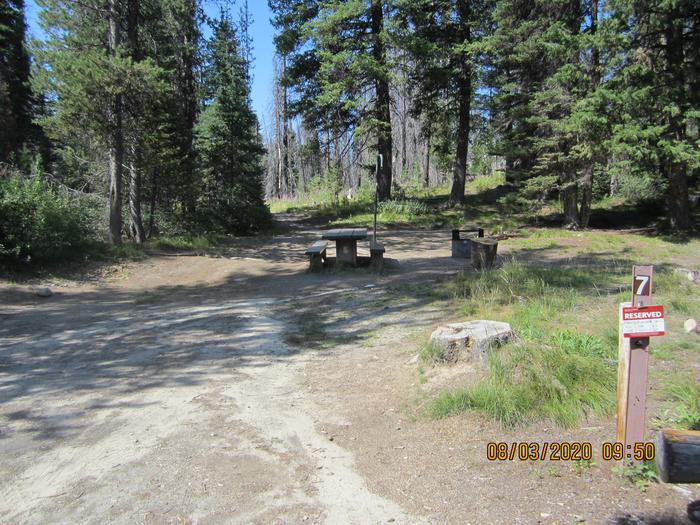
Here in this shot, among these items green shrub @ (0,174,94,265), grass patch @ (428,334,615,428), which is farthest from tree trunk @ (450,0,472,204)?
grass patch @ (428,334,615,428)

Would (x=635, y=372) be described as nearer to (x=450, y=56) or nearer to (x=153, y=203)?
(x=153, y=203)

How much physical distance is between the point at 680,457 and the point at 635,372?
0.76 meters

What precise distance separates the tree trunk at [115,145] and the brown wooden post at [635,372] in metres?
13.1

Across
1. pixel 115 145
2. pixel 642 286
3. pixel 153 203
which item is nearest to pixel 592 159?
pixel 115 145

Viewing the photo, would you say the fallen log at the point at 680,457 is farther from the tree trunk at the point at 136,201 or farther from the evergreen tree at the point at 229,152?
the evergreen tree at the point at 229,152

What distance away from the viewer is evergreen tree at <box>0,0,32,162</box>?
1878 cm

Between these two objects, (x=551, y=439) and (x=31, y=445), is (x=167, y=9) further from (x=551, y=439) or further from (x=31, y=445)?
(x=551, y=439)

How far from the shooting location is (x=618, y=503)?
9.01 ft

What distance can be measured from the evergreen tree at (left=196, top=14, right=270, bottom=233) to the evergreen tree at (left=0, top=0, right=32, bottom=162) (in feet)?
23.7

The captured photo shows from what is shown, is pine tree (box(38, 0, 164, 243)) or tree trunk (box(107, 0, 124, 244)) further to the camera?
tree trunk (box(107, 0, 124, 244))

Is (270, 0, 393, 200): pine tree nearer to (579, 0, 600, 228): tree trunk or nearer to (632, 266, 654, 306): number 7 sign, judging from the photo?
(579, 0, 600, 228): tree trunk

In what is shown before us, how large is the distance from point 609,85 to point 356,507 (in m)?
15.6

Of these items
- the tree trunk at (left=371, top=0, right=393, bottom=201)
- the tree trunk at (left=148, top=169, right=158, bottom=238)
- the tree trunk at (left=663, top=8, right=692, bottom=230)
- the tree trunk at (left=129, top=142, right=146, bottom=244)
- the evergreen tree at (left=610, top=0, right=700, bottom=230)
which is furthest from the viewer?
the tree trunk at (left=371, top=0, right=393, bottom=201)

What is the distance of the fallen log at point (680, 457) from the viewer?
221cm
